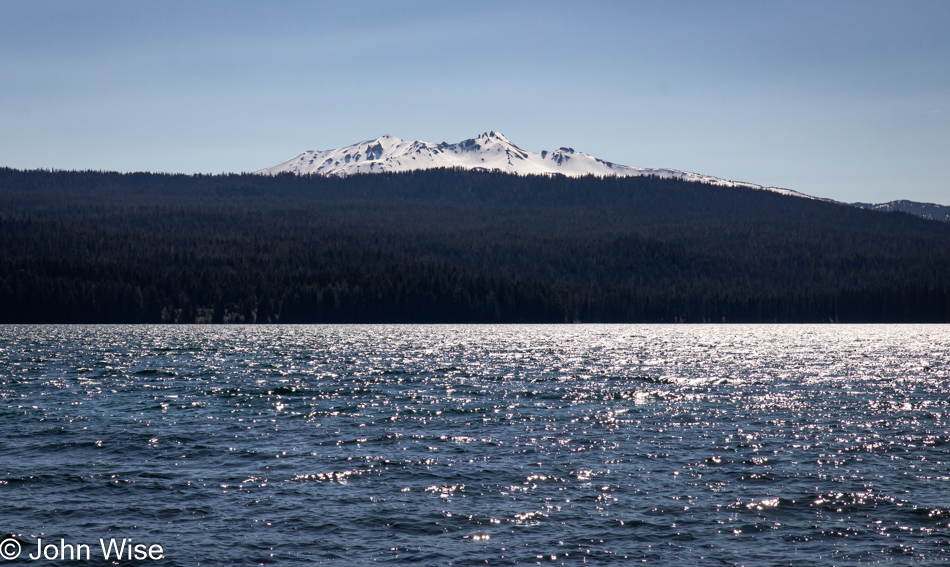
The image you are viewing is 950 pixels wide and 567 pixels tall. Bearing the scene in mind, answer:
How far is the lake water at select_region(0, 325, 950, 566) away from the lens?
22875 millimetres

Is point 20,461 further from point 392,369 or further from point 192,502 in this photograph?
point 392,369

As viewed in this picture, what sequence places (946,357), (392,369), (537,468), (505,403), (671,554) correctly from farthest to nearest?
(946,357), (392,369), (505,403), (537,468), (671,554)

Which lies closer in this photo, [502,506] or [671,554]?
Answer: [671,554]

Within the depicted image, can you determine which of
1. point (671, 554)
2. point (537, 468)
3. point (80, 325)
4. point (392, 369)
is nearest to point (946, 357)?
point (392, 369)

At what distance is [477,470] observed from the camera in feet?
105

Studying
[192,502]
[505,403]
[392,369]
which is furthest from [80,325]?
[192,502]

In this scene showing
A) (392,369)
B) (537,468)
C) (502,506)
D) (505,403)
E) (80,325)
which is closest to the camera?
(502,506)

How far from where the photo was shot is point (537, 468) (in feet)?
105

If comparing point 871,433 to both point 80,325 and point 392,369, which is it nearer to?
point 392,369

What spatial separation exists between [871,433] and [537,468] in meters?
19.8

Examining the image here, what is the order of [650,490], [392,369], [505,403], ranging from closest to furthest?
[650,490] < [505,403] < [392,369]

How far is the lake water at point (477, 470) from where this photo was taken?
901 inches

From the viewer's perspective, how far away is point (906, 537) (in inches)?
922

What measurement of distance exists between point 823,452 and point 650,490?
11546 mm
